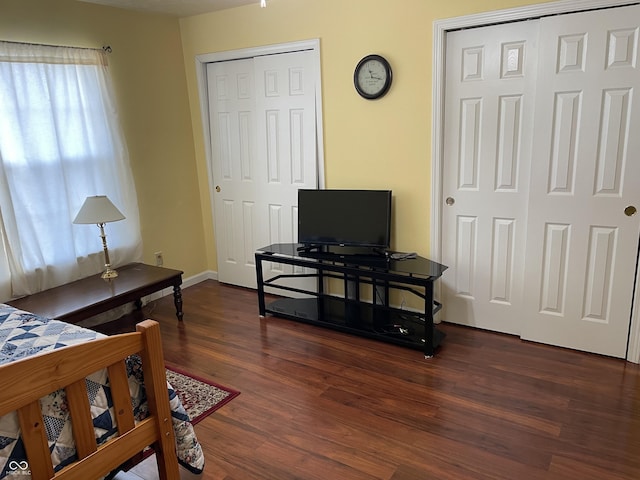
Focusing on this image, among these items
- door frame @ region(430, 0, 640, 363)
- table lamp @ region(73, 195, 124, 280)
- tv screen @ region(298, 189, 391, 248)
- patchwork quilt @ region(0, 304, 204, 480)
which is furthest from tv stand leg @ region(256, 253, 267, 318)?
patchwork quilt @ region(0, 304, 204, 480)

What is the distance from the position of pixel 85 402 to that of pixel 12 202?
211cm

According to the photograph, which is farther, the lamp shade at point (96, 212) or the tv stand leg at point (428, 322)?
the lamp shade at point (96, 212)

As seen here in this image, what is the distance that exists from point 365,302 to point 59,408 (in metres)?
2.21

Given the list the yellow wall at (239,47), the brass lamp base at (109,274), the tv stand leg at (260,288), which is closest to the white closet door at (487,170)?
the yellow wall at (239,47)

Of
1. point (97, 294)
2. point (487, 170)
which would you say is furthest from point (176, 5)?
point (487, 170)

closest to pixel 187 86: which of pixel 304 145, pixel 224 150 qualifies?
pixel 224 150

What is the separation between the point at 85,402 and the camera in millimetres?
1591

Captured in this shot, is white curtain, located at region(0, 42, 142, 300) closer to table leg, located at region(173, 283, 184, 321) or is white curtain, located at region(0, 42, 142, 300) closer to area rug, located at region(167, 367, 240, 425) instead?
table leg, located at region(173, 283, 184, 321)

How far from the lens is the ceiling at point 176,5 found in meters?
3.53

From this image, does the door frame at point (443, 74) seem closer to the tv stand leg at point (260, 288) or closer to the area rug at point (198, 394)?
the tv stand leg at point (260, 288)

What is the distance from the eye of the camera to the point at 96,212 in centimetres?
331

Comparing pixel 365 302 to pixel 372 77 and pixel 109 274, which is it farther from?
pixel 109 274

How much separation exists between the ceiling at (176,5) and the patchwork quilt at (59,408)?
237cm

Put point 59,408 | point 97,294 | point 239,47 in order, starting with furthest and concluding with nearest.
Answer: point 239,47 < point 97,294 < point 59,408
